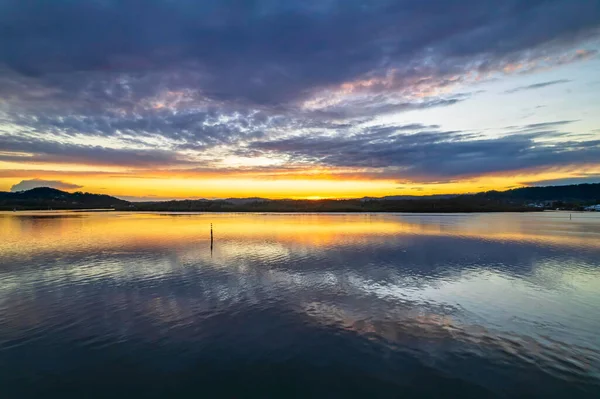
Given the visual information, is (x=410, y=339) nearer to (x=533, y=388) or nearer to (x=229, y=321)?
(x=533, y=388)

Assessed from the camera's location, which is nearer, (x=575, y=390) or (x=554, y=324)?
(x=575, y=390)

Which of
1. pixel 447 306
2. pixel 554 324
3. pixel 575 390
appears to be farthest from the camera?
pixel 447 306

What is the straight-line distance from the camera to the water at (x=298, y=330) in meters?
9.91

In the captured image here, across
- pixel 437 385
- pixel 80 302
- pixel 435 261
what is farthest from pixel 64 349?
pixel 435 261

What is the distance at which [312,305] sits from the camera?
55.9 feet

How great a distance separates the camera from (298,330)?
45.2 ft

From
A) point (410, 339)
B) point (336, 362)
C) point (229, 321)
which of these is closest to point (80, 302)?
point (229, 321)

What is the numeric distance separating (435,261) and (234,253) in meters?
20.5

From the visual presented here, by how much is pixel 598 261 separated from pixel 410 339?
94.0ft

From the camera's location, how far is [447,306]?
16.9 m

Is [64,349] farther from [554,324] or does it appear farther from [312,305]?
[554,324]

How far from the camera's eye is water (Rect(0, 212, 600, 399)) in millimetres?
9906

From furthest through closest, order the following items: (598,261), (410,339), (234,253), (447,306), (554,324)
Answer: (234,253) < (598,261) < (447,306) < (554,324) < (410,339)

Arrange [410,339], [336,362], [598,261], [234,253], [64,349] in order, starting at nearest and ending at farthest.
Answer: [336,362], [64,349], [410,339], [598,261], [234,253]
